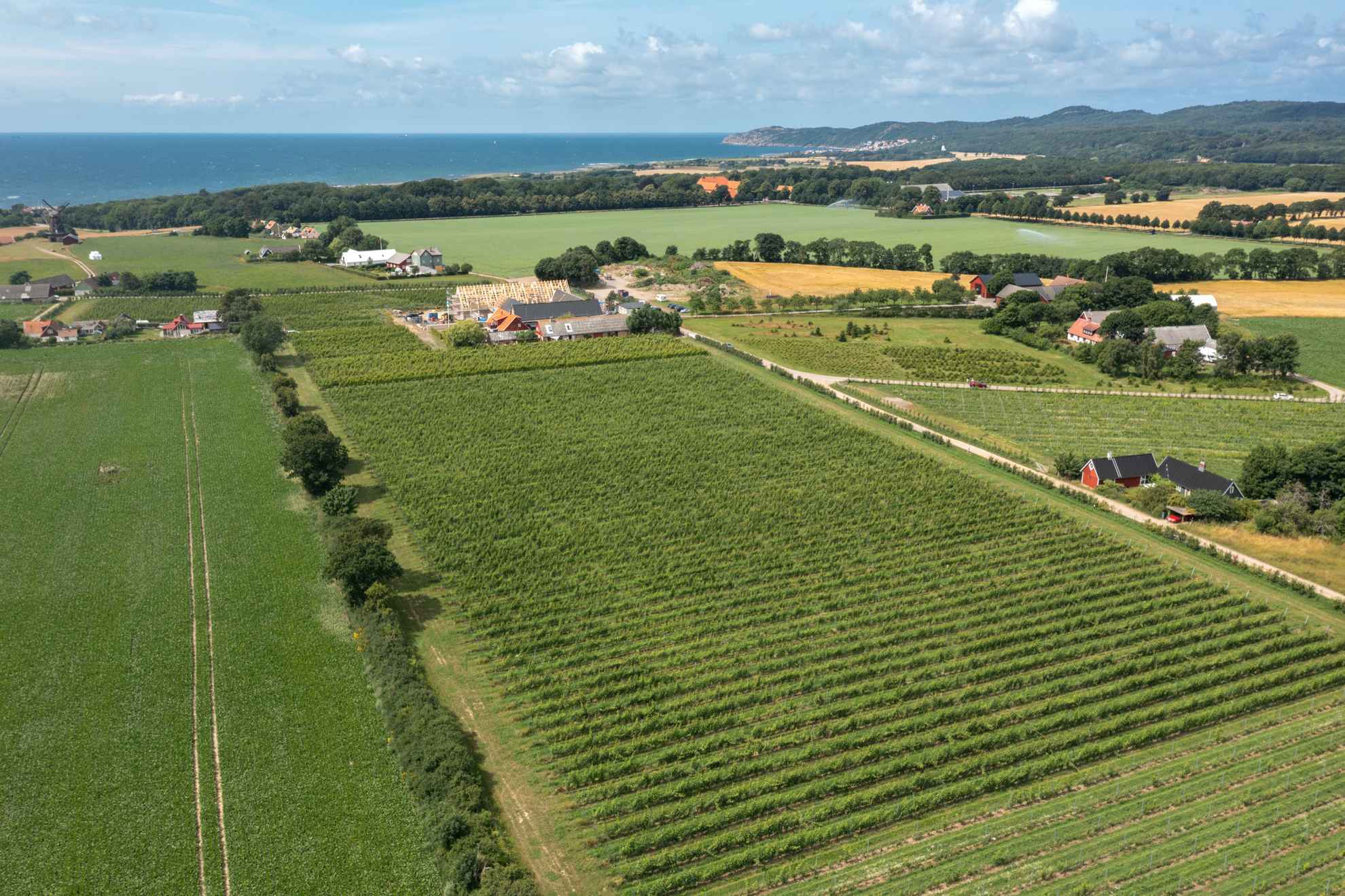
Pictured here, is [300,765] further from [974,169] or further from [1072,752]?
[974,169]

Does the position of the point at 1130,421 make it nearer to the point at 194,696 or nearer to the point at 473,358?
the point at 473,358

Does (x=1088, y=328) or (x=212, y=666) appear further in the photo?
(x=1088, y=328)

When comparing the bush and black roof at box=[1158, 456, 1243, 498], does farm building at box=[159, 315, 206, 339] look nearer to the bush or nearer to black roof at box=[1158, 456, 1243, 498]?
the bush

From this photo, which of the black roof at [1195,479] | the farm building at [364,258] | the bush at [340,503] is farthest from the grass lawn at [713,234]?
the black roof at [1195,479]

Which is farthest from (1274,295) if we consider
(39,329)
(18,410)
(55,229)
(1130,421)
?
(55,229)

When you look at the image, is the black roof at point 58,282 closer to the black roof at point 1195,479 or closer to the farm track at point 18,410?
the farm track at point 18,410

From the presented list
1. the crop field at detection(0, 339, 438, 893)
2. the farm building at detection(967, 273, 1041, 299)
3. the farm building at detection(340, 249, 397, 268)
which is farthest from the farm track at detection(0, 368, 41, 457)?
the farm building at detection(967, 273, 1041, 299)
